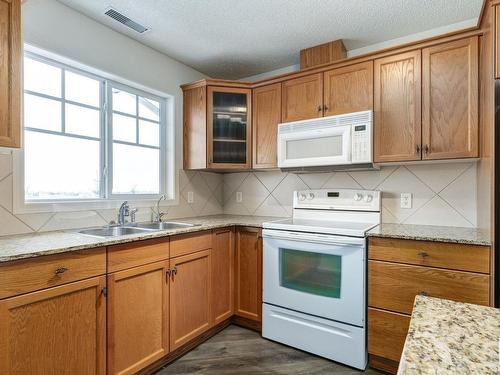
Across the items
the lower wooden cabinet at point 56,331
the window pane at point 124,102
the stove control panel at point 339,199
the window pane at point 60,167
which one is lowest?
the lower wooden cabinet at point 56,331

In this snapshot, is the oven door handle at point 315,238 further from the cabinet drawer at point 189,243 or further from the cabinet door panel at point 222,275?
the cabinet drawer at point 189,243

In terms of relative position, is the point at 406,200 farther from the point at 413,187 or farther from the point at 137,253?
the point at 137,253

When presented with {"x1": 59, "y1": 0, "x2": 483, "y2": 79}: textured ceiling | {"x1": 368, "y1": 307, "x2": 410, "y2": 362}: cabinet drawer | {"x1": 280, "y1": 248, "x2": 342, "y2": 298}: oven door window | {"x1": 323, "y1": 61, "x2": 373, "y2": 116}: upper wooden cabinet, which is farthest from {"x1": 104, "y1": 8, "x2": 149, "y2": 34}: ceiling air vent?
{"x1": 368, "y1": 307, "x2": 410, "y2": 362}: cabinet drawer

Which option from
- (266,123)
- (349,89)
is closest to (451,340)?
(349,89)

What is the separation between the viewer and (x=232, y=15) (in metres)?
2.10

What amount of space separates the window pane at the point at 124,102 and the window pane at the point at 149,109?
0.07 metres

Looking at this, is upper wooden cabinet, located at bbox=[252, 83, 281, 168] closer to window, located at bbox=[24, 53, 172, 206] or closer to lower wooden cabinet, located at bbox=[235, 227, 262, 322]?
lower wooden cabinet, located at bbox=[235, 227, 262, 322]

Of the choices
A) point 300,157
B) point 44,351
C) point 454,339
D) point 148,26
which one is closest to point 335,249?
point 300,157

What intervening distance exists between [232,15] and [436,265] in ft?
Result: 6.87

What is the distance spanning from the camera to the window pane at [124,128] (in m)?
2.42

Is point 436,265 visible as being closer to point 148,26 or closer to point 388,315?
point 388,315

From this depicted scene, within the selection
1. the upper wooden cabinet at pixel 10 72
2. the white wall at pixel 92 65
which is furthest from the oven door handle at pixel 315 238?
the upper wooden cabinet at pixel 10 72

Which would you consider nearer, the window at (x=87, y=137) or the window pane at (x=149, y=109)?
the window at (x=87, y=137)

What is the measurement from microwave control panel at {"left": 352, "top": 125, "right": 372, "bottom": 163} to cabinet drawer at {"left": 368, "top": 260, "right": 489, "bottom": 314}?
28.5 inches
